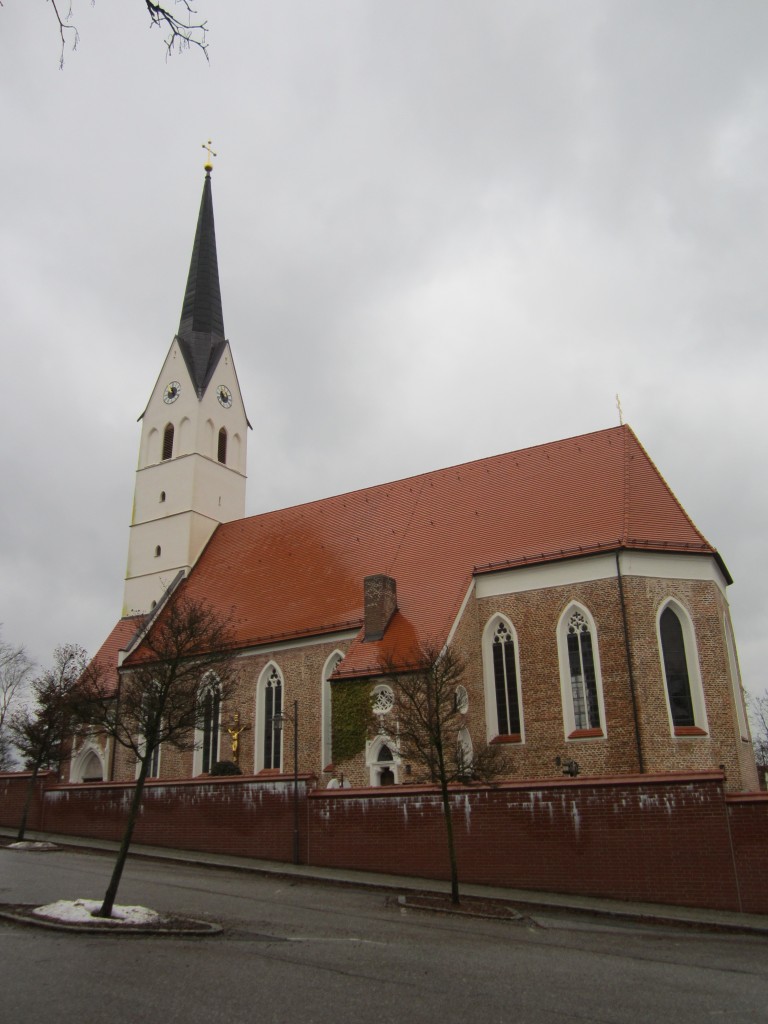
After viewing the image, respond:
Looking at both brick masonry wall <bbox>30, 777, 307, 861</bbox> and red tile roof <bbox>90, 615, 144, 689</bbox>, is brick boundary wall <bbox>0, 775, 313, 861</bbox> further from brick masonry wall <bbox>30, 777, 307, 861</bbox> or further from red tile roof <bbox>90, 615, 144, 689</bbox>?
red tile roof <bbox>90, 615, 144, 689</bbox>

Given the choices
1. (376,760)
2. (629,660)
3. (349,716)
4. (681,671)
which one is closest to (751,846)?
(629,660)

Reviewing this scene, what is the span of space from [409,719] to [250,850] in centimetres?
602

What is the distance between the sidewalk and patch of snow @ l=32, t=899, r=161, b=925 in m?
5.62

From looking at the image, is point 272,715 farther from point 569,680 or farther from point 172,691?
point 172,691

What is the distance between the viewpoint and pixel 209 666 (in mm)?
15336

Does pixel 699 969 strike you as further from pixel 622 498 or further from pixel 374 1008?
pixel 622 498

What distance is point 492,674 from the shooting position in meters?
23.6

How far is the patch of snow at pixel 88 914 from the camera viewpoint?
10500mm

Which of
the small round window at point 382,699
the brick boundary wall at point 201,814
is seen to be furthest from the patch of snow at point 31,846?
the small round window at point 382,699

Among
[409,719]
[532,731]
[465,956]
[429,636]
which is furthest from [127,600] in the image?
[465,956]

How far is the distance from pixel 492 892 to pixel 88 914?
7530mm

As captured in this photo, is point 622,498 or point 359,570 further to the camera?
point 359,570

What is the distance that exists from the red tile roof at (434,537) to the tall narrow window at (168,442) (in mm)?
6000

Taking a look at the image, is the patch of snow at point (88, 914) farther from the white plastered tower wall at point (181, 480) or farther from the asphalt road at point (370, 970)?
the white plastered tower wall at point (181, 480)
